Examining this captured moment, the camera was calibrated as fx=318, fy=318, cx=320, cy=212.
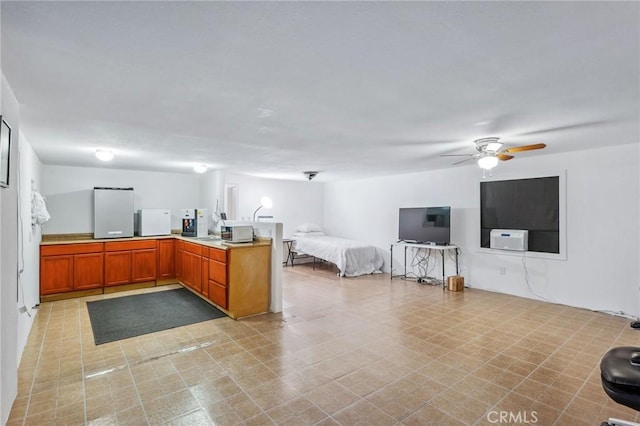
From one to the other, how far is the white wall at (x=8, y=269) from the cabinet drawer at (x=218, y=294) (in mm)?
2033

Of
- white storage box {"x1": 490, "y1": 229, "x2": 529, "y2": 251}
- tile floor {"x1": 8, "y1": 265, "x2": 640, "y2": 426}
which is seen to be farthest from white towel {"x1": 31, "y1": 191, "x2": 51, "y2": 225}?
white storage box {"x1": 490, "y1": 229, "x2": 529, "y2": 251}

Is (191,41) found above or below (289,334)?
above

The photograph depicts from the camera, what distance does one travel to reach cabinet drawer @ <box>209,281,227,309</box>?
4085 millimetres

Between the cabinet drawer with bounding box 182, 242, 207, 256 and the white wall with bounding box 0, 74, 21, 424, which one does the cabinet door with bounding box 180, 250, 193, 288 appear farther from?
the white wall with bounding box 0, 74, 21, 424

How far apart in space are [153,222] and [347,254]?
12.4 ft

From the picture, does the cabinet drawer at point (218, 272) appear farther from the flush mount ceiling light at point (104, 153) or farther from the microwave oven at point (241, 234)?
the flush mount ceiling light at point (104, 153)

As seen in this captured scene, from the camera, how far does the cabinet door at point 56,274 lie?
15.3 ft

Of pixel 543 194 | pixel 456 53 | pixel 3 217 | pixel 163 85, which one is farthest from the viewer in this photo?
pixel 543 194

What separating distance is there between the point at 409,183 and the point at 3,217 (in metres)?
6.04

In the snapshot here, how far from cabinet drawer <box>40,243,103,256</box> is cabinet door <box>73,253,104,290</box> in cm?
7

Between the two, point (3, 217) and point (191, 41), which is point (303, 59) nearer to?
point (191, 41)

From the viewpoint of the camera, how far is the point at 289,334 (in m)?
3.48

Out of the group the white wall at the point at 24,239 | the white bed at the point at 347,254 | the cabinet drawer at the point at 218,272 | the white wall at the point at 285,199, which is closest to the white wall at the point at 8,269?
the white wall at the point at 24,239

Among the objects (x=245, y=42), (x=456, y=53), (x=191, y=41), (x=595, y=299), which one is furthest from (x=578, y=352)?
(x=191, y=41)
